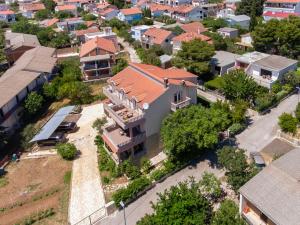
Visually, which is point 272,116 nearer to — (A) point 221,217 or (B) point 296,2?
(A) point 221,217

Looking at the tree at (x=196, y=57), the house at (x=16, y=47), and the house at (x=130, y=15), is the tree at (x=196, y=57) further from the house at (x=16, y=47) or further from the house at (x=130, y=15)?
the house at (x=130, y=15)

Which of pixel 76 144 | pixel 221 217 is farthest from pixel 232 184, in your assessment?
pixel 76 144

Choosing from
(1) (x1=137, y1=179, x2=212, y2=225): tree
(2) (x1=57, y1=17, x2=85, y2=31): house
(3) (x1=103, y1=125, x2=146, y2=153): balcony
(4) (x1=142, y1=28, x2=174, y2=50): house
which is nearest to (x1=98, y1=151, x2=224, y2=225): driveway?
(1) (x1=137, y1=179, x2=212, y2=225): tree

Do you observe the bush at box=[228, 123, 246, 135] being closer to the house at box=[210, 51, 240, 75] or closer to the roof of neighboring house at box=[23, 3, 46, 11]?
the house at box=[210, 51, 240, 75]

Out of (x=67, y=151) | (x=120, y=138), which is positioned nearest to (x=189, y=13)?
(x=120, y=138)

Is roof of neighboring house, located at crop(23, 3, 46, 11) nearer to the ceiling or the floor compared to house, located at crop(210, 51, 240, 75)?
nearer to the ceiling

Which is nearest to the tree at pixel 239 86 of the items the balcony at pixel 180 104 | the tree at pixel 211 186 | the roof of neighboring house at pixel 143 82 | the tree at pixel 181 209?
the roof of neighboring house at pixel 143 82
